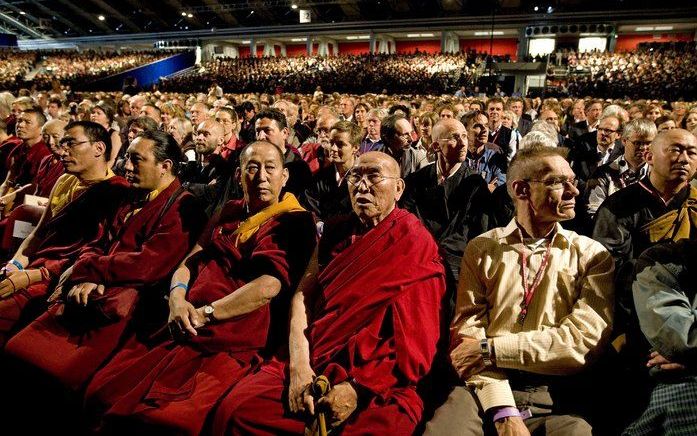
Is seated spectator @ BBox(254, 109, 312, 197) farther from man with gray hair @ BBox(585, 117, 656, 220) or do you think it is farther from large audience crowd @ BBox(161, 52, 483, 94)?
large audience crowd @ BBox(161, 52, 483, 94)

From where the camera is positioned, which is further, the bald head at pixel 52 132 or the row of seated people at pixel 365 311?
the bald head at pixel 52 132

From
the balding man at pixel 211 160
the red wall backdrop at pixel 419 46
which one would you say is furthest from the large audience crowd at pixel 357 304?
the red wall backdrop at pixel 419 46

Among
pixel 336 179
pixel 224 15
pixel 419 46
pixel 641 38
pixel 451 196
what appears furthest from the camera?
pixel 224 15

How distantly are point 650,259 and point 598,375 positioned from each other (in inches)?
21.8

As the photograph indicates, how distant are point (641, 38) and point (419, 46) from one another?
12.8m

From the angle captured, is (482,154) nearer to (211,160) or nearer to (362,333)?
(211,160)

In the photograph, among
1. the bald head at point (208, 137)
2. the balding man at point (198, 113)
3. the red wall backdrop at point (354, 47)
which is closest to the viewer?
the bald head at point (208, 137)

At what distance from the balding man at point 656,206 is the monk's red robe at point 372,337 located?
123 cm

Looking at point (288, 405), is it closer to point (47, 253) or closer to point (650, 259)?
point (650, 259)

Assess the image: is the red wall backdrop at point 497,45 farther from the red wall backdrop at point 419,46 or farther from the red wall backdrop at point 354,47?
the red wall backdrop at point 354,47

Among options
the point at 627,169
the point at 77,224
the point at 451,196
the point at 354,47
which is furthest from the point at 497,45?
the point at 77,224

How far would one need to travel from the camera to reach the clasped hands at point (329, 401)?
5.46 ft

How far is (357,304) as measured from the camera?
190cm

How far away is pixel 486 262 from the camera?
1.95m
